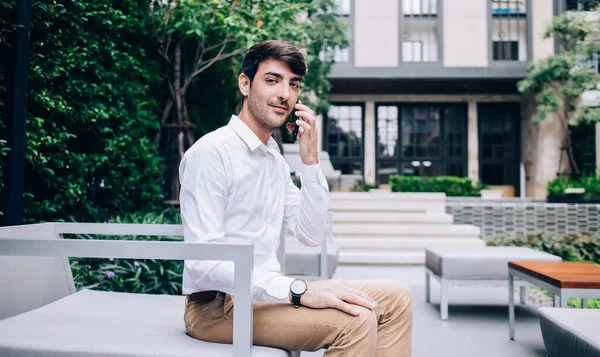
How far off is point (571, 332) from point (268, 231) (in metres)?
1.19

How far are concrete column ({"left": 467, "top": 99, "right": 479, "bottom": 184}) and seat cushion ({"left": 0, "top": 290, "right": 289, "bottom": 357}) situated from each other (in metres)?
13.9

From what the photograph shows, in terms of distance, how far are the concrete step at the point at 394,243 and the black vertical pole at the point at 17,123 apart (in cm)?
503

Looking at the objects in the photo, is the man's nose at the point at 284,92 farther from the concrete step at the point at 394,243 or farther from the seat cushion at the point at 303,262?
the concrete step at the point at 394,243

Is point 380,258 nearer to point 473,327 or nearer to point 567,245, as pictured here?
point 567,245

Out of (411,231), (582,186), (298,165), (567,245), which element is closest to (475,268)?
(567,245)

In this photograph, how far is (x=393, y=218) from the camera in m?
8.00

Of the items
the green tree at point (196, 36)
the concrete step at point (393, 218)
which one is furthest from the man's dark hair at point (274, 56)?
the concrete step at point (393, 218)

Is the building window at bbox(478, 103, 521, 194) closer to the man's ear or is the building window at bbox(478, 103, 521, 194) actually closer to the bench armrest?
the man's ear

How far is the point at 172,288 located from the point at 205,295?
2352 millimetres

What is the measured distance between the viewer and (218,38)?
6164 millimetres

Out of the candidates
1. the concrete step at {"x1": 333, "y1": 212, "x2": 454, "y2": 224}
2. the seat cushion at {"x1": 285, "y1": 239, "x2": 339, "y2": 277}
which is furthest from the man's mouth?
the concrete step at {"x1": 333, "y1": 212, "x2": 454, "y2": 224}


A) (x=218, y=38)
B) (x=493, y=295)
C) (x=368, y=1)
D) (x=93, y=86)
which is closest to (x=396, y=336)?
(x=93, y=86)

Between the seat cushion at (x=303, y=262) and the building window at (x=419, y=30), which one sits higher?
the building window at (x=419, y=30)

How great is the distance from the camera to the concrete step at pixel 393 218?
308 inches
